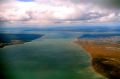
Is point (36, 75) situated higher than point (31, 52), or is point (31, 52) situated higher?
point (31, 52)

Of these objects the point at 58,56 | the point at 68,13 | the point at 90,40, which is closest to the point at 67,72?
the point at 58,56

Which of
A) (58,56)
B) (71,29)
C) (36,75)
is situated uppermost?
(71,29)

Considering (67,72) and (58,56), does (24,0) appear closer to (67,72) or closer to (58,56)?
(58,56)
